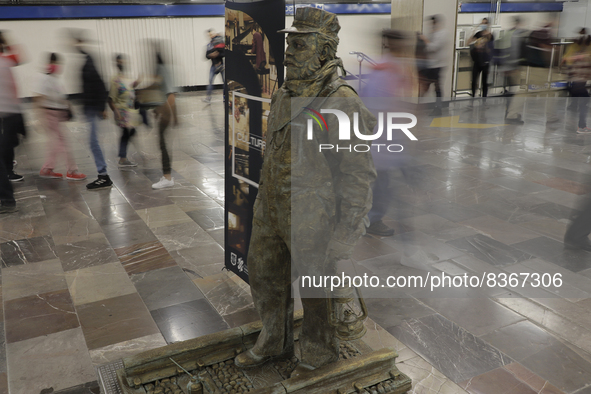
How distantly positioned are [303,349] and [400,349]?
971 mm

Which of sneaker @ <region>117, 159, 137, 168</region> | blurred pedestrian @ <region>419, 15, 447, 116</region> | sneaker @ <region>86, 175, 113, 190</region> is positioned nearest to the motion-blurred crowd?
sneaker @ <region>86, 175, 113, 190</region>

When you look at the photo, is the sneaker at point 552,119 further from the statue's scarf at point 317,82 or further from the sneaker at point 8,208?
the sneaker at point 8,208

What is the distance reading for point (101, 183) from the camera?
→ 772 cm

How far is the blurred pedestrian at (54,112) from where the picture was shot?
727 cm

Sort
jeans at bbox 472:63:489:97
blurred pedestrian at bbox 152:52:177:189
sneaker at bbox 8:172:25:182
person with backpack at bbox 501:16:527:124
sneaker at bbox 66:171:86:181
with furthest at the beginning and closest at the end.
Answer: sneaker at bbox 66:171:86:181 < sneaker at bbox 8:172:25:182 < jeans at bbox 472:63:489:97 < blurred pedestrian at bbox 152:52:177:189 < person with backpack at bbox 501:16:527:124

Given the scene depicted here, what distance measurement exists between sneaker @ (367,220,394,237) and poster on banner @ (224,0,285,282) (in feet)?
5.99

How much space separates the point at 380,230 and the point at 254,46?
8.92 ft

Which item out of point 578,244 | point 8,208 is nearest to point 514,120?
point 578,244

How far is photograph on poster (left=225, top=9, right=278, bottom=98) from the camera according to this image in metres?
3.79

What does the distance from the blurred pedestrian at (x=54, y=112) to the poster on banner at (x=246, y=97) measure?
13.3 feet

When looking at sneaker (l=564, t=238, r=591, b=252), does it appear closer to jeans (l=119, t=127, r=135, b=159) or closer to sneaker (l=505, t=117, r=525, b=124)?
sneaker (l=505, t=117, r=525, b=124)

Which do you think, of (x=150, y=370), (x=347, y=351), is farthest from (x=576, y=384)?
(x=150, y=370)

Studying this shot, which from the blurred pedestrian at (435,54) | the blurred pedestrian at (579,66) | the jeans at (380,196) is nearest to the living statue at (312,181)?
the jeans at (380,196)

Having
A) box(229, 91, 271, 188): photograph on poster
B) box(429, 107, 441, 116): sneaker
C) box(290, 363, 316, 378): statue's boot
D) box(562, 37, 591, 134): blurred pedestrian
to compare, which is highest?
box(562, 37, 591, 134): blurred pedestrian
